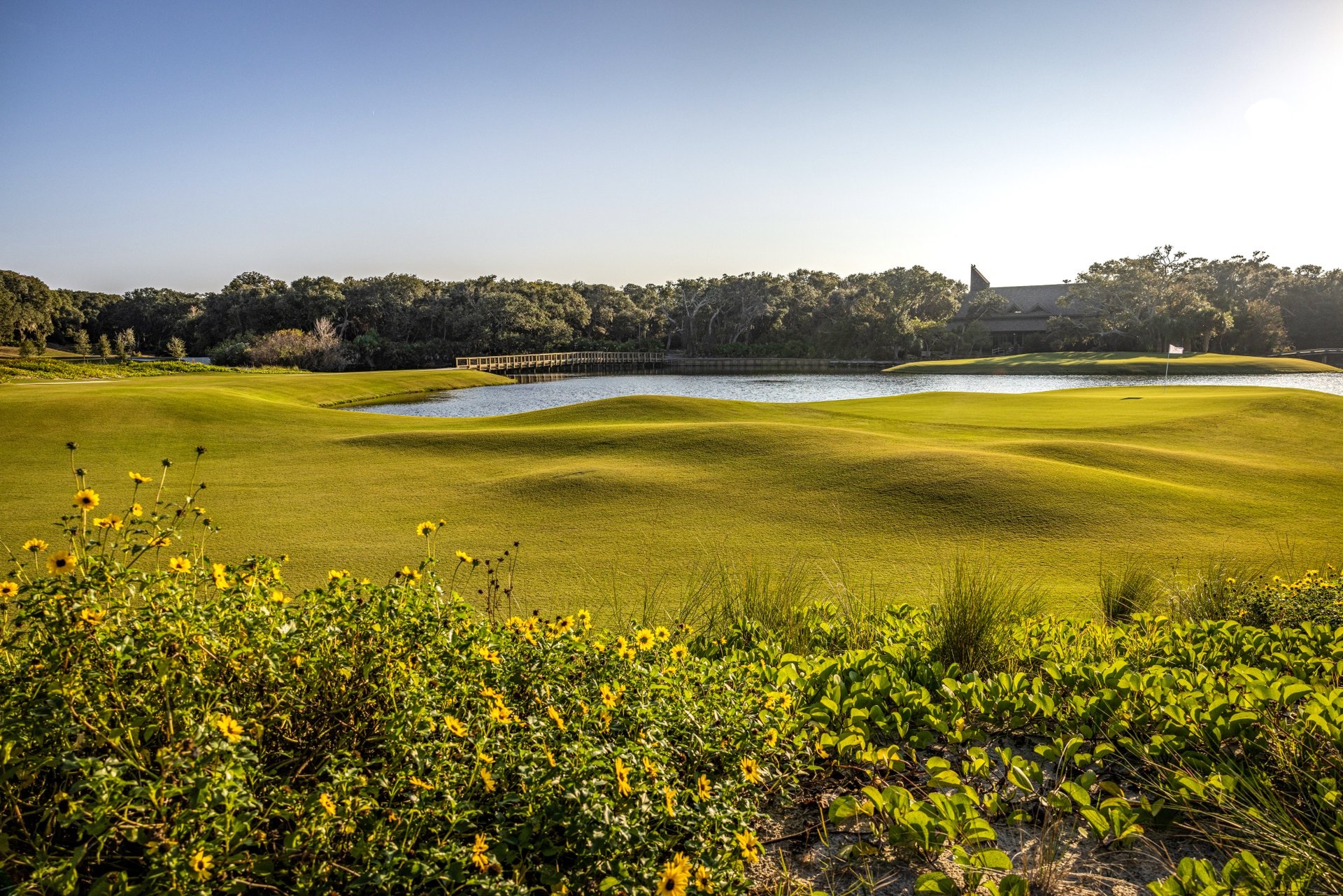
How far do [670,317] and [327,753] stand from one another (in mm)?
82903

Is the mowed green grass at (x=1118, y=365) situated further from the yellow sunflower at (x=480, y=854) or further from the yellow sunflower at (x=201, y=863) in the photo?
the yellow sunflower at (x=201, y=863)

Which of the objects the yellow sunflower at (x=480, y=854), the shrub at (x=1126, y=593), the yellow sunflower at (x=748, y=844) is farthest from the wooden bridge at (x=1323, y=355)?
the yellow sunflower at (x=480, y=854)

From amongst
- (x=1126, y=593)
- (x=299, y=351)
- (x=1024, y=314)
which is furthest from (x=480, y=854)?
(x=1024, y=314)

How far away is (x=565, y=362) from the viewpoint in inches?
2643

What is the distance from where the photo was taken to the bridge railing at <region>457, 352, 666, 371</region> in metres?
59.8

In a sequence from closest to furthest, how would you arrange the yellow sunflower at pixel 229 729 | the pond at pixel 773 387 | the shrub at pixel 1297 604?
1. the yellow sunflower at pixel 229 729
2. the shrub at pixel 1297 604
3. the pond at pixel 773 387

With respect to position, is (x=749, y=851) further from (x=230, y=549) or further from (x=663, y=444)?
(x=663, y=444)

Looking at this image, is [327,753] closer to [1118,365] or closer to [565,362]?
[1118,365]

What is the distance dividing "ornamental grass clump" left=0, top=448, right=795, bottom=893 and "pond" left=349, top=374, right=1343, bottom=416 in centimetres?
2930

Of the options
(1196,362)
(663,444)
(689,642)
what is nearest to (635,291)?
(1196,362)

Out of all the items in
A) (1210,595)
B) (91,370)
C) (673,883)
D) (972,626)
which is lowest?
(1210,595)

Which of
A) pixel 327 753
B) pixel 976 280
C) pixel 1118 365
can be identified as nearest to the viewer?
pixel 327 753

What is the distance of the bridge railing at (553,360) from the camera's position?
59750 millimetres

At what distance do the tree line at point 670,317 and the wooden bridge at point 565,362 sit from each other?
5.33 m
